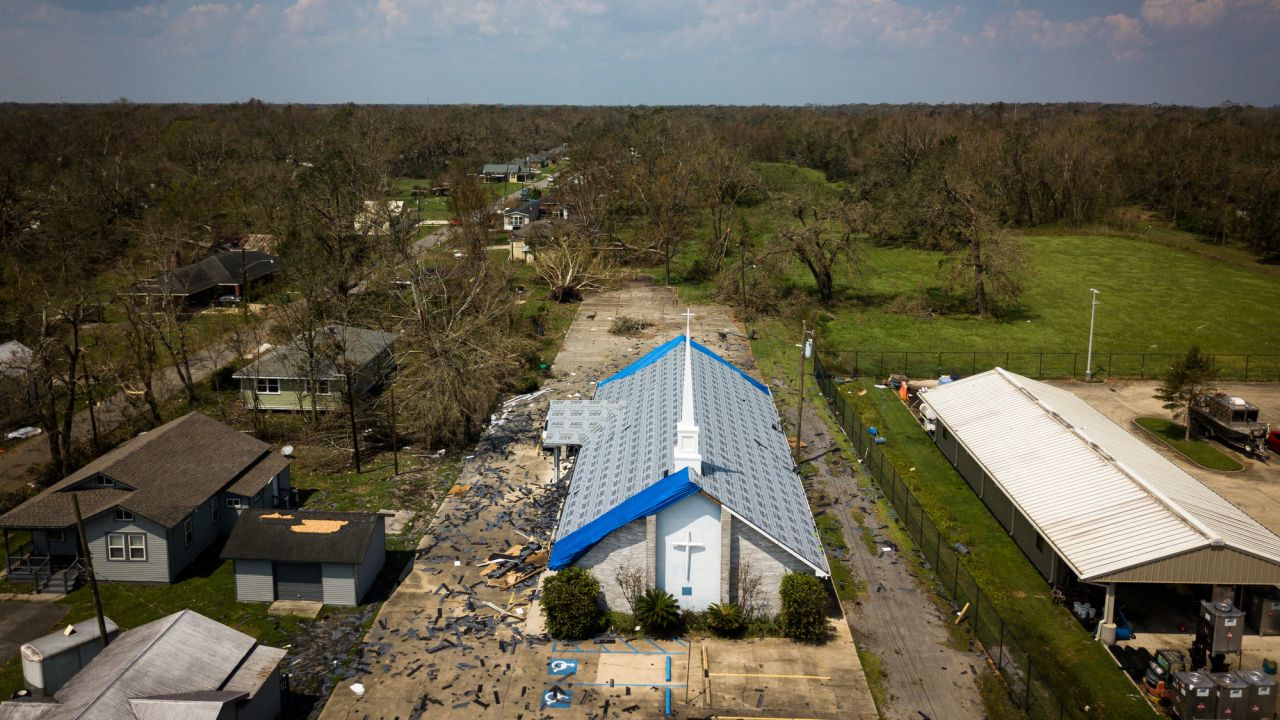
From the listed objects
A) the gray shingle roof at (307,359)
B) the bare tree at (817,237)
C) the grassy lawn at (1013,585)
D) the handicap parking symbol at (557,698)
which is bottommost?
the handicap parking symbol at (557,698)

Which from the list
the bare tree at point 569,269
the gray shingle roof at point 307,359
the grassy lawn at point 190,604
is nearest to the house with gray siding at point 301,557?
the grassy lawn at point 190,604

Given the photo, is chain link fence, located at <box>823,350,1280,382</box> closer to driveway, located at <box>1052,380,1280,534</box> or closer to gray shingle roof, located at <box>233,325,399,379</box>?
driveway, located at <box>1052,380,1280,534</box>

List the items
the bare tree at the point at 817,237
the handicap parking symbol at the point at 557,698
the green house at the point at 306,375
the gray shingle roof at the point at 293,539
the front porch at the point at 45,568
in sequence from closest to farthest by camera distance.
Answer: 1. the handicap parking symbol at the point at 557,698
2. the gray shingle roof at the point at 293,539
3. the front porch at the point at 45,568
4. the green house at the point at 306,375
5. the bare tree at the point at 817,237

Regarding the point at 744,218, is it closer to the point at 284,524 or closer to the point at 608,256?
the point at 608,256

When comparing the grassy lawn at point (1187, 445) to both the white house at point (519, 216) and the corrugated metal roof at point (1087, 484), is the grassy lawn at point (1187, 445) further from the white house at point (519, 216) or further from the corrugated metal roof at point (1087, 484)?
the white house at point (519, 216)

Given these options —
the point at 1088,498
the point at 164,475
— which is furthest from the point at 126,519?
the point at 1088,498

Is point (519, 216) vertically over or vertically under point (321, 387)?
over

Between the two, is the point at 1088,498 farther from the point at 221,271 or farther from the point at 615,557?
the point at 221,271
